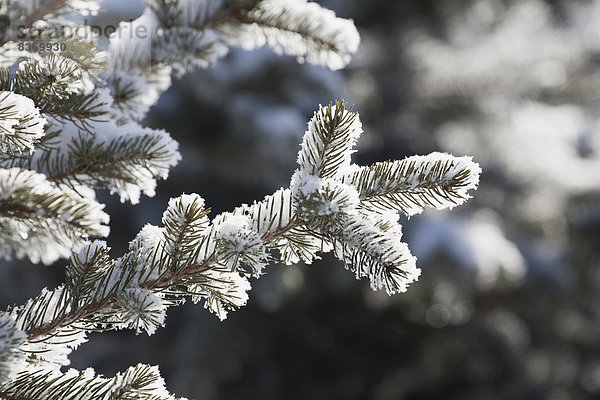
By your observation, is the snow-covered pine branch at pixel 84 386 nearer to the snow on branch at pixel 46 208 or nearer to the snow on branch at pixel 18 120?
the snow on branch at pixel 46 208

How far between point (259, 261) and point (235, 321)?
3.93 metres

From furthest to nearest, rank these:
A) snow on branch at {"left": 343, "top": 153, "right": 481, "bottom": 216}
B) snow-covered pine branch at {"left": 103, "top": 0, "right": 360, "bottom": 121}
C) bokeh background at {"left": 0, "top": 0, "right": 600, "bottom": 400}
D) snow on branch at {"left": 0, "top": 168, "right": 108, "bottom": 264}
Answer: bokeh background at {"left": 0, "top": 0, "right": 600, "bottom": 400} → snow-covered pine branch at {"left": 103, "top": 0, "right": 360, "bottom": 121} → snow on branch at {"left": 343, "top": 153, "right": 481, "bottom": 216} → snow on branch at {"left": 0, "top": 168, "right": 108, "bottom": 264}

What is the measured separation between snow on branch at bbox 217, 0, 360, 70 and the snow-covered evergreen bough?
12.3 inches

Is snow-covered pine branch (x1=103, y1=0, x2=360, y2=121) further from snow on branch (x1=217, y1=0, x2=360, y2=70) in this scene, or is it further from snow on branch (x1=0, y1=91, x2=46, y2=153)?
snow on branch (x1=0, y1=91, x2=46, y2=153)

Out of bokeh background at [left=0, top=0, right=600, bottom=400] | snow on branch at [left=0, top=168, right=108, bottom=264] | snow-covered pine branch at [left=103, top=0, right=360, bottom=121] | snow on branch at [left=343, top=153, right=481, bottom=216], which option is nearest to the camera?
snow on branch at [left=0, top=168, right=108, bottom=264]

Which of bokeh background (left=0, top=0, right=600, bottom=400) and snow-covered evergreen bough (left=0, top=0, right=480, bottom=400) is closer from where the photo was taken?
snow-covered evergreen bough (left=0, top=0, right=480, bottom=400)

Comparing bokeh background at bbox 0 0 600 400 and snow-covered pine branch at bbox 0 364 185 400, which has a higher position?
snow-covered pine branch at bbox 0 364 185 400

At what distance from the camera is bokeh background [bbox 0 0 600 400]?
12.9 ft

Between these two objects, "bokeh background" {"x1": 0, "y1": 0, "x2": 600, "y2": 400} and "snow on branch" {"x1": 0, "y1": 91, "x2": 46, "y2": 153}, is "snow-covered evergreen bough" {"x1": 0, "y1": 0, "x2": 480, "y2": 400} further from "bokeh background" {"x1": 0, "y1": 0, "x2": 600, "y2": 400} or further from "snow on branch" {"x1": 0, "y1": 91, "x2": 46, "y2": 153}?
"bokeh background" {"x1": 0, "y1": 0, "x2": 600, "y2": 400}

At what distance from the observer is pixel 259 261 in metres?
0.73

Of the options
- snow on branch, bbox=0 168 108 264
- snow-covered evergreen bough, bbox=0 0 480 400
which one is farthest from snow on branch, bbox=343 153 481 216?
snow on branch, bbox=0 168 108 264

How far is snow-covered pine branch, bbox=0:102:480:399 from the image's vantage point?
0.72 metres

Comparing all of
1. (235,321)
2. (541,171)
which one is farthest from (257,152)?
(541,171)

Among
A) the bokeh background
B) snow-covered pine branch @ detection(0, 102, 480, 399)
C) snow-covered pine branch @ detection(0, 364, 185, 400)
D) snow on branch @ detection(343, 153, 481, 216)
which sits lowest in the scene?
the bokeh background
